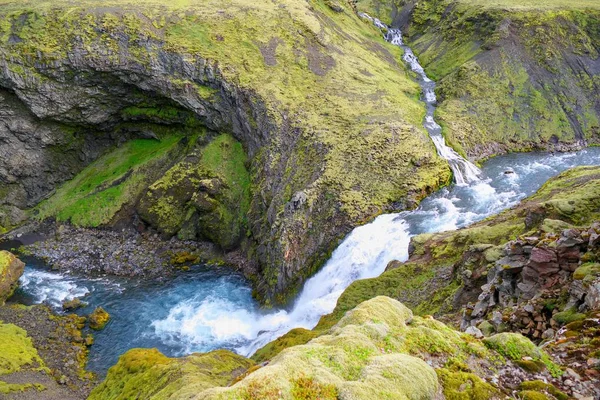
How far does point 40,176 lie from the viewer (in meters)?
69.8

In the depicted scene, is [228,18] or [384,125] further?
[228,18]

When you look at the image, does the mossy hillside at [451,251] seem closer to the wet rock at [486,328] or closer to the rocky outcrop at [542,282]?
the rocky outcrop at [542,282]

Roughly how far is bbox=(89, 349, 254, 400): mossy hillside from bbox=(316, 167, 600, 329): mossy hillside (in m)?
8.16

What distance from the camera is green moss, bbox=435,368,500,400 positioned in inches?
474

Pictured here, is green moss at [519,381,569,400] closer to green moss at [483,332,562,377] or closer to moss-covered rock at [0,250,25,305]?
green moss at [483,332,562,377]

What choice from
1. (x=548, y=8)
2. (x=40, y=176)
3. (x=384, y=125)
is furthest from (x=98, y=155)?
(x=548, y=8)

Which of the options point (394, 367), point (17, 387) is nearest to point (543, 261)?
point (394, 367)

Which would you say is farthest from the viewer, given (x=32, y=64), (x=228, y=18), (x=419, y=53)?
(x=419, y=53)

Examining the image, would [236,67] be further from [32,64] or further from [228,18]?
[32,64]

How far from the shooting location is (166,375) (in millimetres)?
21016

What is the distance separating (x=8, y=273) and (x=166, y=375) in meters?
40.5

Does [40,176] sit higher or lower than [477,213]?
lower

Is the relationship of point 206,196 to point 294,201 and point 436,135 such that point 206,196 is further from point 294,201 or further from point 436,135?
point 436,135

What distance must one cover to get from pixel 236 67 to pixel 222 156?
14313 millimetres
